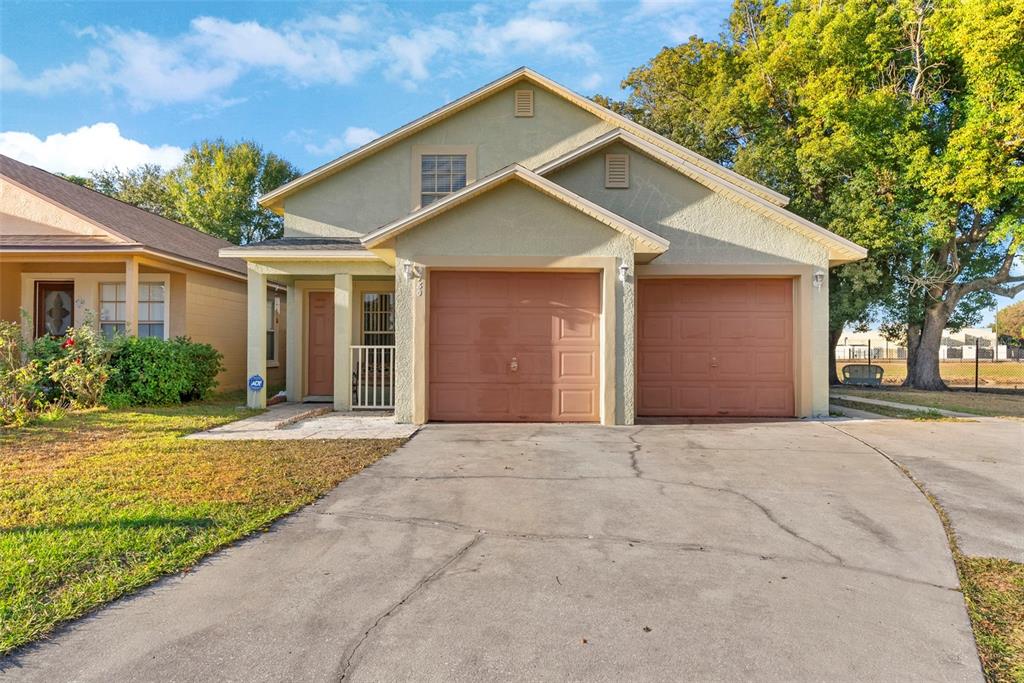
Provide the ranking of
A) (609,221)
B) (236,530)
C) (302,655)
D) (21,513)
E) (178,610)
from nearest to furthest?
1. (302,655)
2. (178,610)
3. (236,530)
4. (21,513)
5. (609,221)

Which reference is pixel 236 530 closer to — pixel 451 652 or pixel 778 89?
pixel 451 652

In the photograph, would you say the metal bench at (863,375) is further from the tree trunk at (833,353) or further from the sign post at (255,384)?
the sign post at (255,384)

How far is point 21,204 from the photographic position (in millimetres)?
12406

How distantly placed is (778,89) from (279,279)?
17.5 meters

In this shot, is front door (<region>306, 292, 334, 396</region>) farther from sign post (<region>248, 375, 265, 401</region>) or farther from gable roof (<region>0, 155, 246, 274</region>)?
gable roof (<region>0, 155, 246, 274</region>)

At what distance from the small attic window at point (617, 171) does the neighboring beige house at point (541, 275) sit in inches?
1.6

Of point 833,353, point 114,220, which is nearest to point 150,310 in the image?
point 114,220

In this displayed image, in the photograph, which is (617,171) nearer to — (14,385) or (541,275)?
(541,275)

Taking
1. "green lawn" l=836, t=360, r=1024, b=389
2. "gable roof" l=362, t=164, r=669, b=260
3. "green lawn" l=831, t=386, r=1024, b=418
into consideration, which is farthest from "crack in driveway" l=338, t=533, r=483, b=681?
"green lawn" l=836, t=360, r=1024, b=389

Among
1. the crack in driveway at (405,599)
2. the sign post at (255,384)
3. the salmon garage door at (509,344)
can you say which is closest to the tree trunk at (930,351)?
the salmon garage door at (509,344)

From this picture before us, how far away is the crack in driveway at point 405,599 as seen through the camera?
8.28ft

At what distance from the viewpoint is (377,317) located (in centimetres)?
1222

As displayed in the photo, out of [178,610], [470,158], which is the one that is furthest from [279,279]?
[178,610]

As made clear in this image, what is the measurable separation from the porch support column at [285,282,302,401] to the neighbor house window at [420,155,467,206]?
3.56m
